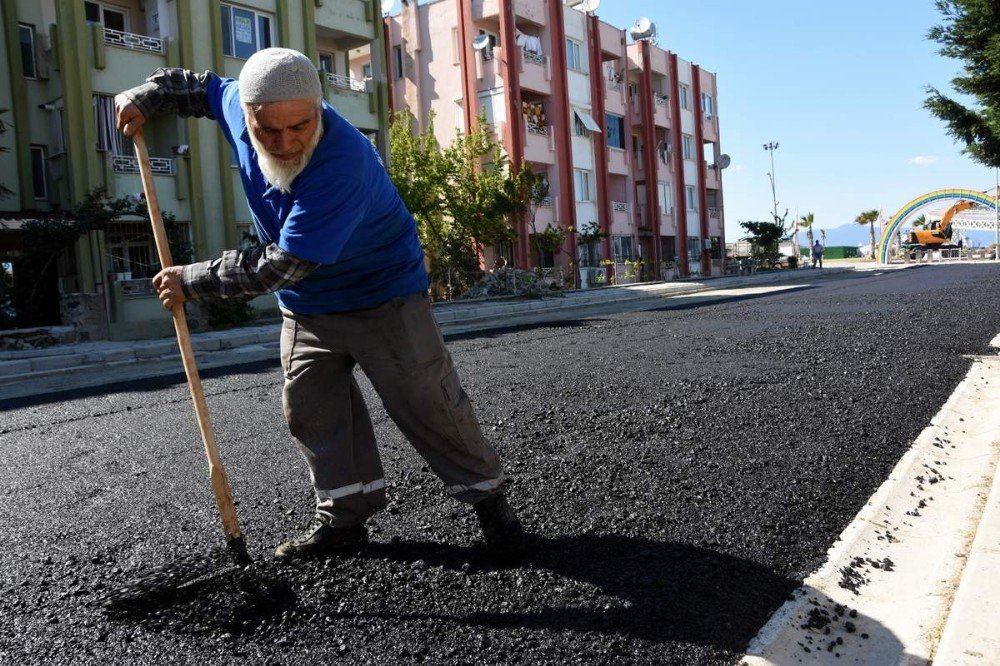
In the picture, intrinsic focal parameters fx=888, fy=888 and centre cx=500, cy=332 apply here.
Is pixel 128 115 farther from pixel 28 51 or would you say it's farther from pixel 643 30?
pixel 643 30

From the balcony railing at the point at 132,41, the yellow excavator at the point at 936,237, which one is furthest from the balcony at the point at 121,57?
the yellow excavator at the point at 936,237

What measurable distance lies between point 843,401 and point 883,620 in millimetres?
3326

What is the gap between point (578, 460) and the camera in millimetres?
4488

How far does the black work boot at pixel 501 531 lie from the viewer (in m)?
3.12

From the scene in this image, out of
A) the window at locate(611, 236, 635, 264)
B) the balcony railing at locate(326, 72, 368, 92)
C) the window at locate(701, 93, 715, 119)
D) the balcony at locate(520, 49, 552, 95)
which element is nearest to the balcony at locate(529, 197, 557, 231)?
the balcony at locate(520, 49, 552, 95)

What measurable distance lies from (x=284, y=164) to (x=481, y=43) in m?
32.0

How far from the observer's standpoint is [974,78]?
13.8 metres

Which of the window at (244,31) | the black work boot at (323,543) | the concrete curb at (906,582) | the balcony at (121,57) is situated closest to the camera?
the concrete curb at (906,582)

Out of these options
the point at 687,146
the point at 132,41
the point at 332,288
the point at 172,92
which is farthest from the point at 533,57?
the point at 332,288

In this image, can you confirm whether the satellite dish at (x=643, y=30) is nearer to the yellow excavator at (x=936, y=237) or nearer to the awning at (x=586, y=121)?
the awning at (x=586, y=121)

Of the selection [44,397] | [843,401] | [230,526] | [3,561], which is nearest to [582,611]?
[230,526]

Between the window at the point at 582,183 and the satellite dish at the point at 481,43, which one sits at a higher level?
the satellite dish at the point at 481,43

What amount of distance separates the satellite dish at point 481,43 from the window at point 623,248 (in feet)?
34.9

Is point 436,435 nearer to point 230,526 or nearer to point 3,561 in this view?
point 230,526
